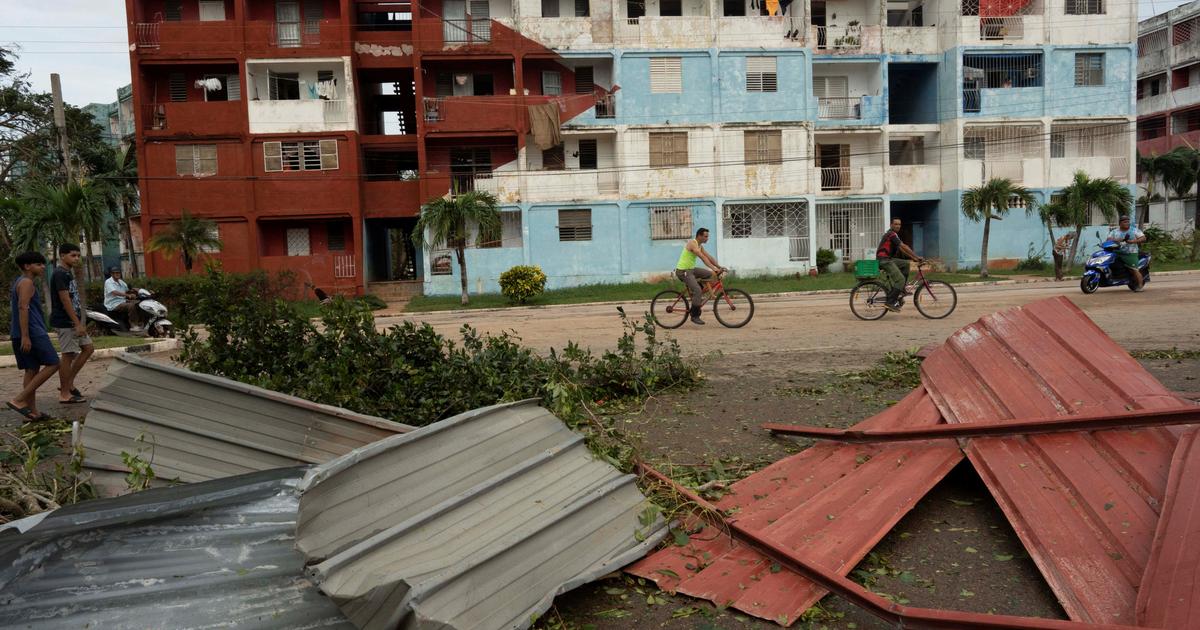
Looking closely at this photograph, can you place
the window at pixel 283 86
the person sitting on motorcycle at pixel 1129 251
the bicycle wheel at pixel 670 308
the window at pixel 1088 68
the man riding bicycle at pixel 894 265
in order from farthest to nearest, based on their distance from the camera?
the window at pixel 1088 68
the window at pixel 283 86
the person sitting on motorcycle at pixel 1129 251
the bicycle wheel at pixel 670 308
the man riding bicycle at pixel 894 265

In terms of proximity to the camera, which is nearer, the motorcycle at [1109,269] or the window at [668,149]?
the motorcycle at [1109,269]

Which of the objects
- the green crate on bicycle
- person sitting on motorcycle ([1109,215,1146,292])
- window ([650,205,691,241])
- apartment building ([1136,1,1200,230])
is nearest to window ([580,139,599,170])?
window ([650,205,691,241])

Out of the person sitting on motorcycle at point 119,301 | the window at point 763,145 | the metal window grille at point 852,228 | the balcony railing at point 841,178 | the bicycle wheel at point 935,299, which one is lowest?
the bicycle wheel at point 935,299

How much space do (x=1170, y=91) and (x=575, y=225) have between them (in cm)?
3747

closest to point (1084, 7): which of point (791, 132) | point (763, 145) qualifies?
point (791, 132)

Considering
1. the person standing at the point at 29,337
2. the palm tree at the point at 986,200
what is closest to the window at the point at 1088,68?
the palm tree at the point at 986,200

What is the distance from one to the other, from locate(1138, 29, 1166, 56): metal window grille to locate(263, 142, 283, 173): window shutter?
47858 mm

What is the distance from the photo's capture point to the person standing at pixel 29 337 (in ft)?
23.0

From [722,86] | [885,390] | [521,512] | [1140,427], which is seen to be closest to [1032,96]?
[722,86]

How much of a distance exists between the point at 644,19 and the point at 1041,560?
28.9 meters

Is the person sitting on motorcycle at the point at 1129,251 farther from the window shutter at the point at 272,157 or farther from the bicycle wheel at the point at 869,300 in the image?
the window shutter at the point at 272,157

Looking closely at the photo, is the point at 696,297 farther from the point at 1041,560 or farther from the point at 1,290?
the point at 1,290

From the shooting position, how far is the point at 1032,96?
30.6 meters

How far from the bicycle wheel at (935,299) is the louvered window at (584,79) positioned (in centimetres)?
2032
